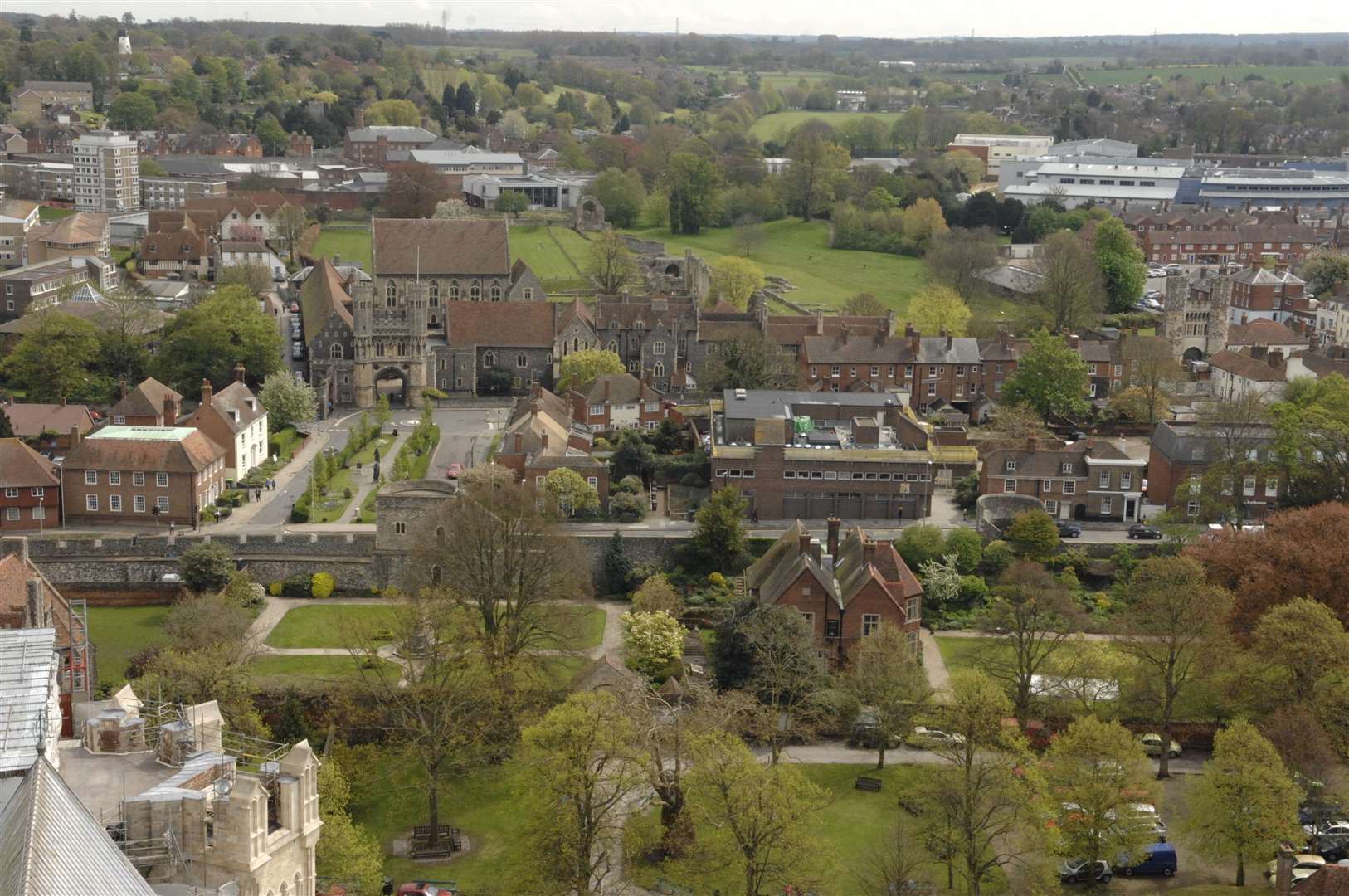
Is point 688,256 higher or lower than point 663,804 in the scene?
higher

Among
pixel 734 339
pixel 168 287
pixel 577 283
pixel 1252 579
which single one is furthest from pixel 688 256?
pixel 1252 579

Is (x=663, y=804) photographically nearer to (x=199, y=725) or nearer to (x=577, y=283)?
(x=199, y=725)

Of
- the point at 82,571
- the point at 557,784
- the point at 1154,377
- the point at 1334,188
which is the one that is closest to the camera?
the point at 557,784

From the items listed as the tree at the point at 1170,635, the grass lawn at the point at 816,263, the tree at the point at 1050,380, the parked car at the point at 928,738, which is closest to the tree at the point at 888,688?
the parked car at the point at 928,738

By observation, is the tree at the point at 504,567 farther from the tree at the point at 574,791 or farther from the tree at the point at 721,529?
the tree at the point at 574,791

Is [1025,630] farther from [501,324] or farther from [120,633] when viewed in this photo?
[501,324]

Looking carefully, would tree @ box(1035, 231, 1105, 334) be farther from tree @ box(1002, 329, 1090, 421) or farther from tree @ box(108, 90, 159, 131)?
tree @ box(108, 90, 159, 131)

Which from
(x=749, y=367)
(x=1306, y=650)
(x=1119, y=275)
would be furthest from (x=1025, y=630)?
(x=1119, y=275)
